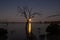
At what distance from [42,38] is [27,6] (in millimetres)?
742

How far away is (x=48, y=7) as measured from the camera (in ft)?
22.2

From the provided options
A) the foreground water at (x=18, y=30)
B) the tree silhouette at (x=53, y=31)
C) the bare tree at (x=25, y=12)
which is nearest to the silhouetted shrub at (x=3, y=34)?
the foreground water at (x=18, y=30)

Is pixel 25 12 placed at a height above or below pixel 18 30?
above

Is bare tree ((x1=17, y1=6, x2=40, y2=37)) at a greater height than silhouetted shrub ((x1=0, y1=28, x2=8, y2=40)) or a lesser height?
greater

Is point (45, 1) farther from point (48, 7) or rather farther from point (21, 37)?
point (21, 37)

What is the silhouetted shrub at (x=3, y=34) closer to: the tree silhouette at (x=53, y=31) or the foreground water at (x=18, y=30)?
the foreground water at (x=18, y=30)

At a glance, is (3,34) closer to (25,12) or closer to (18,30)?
(18,30)

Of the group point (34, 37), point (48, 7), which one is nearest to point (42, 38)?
point (34, 37)

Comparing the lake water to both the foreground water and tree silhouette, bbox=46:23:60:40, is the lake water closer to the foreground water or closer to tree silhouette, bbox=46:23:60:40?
the foreground water

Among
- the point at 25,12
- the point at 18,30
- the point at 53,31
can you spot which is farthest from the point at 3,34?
the point at 53,31

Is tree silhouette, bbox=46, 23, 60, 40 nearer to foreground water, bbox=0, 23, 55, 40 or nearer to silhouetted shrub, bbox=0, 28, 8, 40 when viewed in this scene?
foreground water, bbox=0, 23, 55, 40

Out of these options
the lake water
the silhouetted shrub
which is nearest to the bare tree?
the lake water

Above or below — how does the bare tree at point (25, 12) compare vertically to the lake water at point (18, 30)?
above

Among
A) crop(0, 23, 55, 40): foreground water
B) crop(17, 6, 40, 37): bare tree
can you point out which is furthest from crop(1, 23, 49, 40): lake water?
crop(17, 6, 40, 37): bare tree
